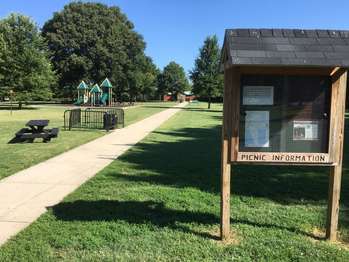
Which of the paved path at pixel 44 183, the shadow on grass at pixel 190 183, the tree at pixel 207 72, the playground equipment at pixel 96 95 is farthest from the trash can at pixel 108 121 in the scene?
the playground equipment at pixel 96 95

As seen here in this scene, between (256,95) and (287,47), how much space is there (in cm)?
59

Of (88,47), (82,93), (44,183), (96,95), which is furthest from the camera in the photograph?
(88,47)

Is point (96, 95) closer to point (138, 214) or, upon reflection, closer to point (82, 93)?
point (82, 93)

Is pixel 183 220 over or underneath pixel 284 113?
underneath

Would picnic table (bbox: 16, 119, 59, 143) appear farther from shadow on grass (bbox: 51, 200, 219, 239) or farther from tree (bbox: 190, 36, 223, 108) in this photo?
tree (bbox: 190, 36, 223, 108)

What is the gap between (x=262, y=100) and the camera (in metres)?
5.06

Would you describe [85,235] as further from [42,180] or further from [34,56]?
[34,56]

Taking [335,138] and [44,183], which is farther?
[44,183]

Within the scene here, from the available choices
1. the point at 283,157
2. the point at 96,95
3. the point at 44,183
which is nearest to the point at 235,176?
the point at 44,183

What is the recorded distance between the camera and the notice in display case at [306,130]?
508 cm

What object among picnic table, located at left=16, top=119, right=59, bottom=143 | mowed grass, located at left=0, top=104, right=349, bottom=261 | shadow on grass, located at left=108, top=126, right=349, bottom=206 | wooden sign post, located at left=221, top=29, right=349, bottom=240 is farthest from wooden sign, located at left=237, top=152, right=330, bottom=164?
picnic table, located at left=16, top=119, right=59, bottom=143

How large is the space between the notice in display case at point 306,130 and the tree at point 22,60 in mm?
43102

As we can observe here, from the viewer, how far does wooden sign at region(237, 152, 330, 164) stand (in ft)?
16.6

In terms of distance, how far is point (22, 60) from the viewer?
4569cm
